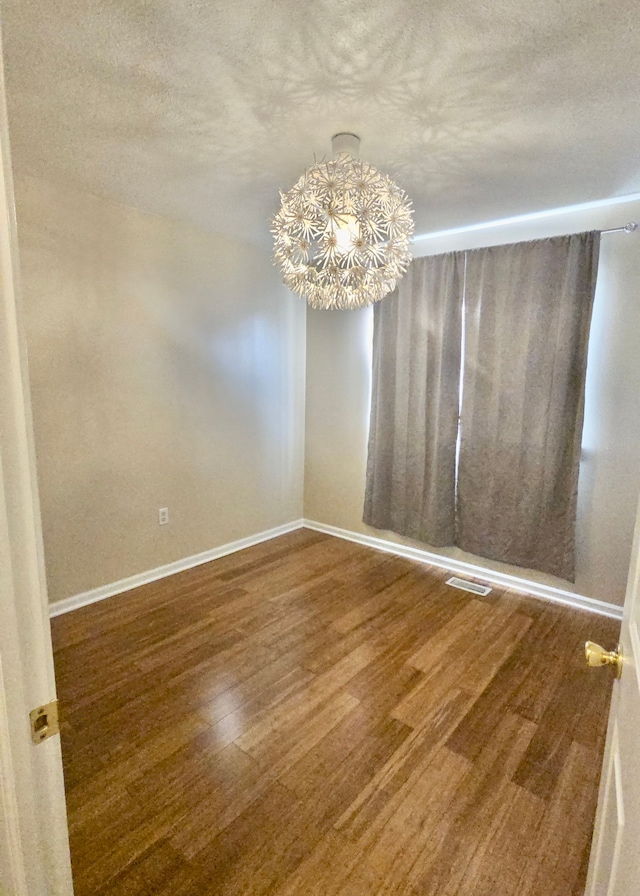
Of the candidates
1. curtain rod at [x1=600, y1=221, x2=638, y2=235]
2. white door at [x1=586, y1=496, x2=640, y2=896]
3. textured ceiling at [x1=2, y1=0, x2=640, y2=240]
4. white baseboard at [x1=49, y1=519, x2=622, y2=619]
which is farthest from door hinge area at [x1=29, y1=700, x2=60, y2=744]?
curtain rod at [x1=600, y1=221, x2=638, y2=235]

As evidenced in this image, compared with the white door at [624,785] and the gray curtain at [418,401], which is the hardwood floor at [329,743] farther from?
the gray curtain at [418,401]

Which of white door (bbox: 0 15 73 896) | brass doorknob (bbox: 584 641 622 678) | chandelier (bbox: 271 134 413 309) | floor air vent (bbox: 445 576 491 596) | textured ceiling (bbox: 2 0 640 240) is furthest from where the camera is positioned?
floor air vent (bbox: 445 576 491 596)

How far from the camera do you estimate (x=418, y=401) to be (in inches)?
127

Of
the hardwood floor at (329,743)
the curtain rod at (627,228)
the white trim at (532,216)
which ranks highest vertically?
the white trim at (532,216)

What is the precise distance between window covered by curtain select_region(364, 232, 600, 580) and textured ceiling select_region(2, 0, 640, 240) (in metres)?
0.57

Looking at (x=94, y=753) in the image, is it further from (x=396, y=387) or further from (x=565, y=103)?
(x=565, y=103)

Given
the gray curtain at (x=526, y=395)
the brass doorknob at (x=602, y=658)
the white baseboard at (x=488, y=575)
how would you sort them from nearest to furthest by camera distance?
the brass doorknob at (x=602, y=658)
the gray curtain at (x=526, y=395)
the white baseboard at (x=488, y=575)

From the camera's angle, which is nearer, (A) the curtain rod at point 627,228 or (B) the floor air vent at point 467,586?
(A) the curtain rod at point 627,228

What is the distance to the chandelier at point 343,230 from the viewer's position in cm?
165

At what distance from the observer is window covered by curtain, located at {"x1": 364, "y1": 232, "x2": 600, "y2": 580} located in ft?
8.67

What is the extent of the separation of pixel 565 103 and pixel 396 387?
1.94m

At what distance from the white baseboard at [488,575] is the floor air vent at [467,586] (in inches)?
4.9

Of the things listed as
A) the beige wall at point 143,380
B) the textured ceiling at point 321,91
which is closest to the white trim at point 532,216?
the textured ceiling at point 321,91

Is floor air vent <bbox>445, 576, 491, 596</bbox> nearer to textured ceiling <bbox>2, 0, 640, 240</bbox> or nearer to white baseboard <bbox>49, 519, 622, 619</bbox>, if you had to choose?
white baseboard <bbox>49, 519, 622, 619</bbox>
